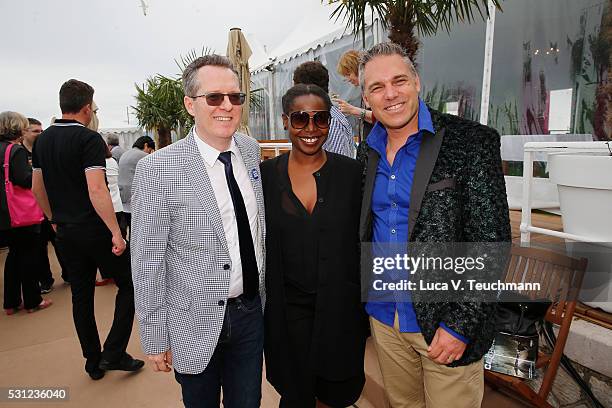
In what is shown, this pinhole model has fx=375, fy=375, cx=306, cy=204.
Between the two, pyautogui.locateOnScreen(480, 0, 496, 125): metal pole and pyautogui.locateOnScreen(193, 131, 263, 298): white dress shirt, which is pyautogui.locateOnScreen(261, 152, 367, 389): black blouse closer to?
pyautogui.locateOnScreen(193, 131, 263, 298): white dress shirt

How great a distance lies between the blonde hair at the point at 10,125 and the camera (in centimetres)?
425

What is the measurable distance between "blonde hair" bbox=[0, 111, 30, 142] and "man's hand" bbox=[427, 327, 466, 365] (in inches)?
195

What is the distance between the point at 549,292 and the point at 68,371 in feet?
12.8

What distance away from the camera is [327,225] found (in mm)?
1729

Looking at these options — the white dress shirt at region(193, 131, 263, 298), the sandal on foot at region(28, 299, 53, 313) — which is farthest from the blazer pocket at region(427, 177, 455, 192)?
the sandal on foot at region(28, 299, 53, 313)

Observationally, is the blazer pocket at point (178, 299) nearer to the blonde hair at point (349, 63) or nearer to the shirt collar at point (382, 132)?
the shirt collar at point (382, 132)

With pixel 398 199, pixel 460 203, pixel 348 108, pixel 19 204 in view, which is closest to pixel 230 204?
pixel 398 199

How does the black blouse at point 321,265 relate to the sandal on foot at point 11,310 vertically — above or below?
above

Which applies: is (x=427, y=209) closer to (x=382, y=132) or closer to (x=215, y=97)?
(x=382, y=132)

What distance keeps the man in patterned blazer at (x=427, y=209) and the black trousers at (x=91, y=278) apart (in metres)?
2.32

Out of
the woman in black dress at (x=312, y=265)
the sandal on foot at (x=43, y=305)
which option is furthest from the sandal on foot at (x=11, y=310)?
the woman in black dress at (x=312, y=265)

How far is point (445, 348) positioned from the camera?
1.51 m

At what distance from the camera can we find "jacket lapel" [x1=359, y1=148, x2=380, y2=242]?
1722 mm

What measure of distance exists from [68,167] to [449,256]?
2.93 meters
